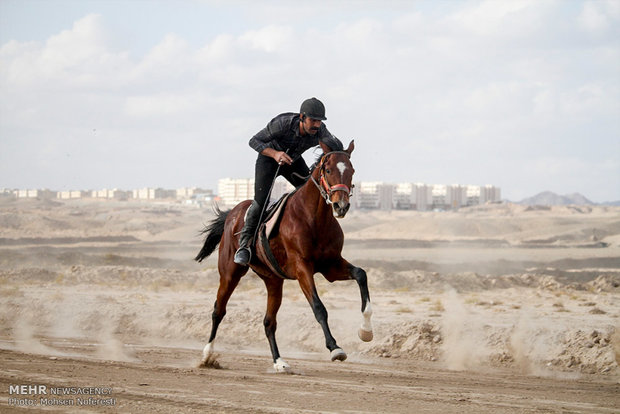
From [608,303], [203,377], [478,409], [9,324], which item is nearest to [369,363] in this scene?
[203,377]

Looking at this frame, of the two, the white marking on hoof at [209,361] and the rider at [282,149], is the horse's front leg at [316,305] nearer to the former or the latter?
the rider at [282,149]

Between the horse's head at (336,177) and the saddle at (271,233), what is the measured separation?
3.51 feet

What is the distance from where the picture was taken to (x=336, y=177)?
986 cm

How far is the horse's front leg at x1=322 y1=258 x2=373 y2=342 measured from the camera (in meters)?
9.94

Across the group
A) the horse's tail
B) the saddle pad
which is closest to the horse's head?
the saddle pad

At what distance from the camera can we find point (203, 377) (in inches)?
406

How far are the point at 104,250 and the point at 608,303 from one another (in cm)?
4350

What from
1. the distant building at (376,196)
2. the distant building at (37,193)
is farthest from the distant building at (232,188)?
the distant building at (37,193)

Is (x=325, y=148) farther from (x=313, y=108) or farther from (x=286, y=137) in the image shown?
(x=286, y=137)

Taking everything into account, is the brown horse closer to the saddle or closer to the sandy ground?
the saddle

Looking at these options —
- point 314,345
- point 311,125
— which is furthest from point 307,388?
point 314,345

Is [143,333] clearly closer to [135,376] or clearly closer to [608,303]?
[135,376]

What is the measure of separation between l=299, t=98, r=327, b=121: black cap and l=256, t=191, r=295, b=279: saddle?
1.19 metres

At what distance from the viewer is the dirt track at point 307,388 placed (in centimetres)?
811
